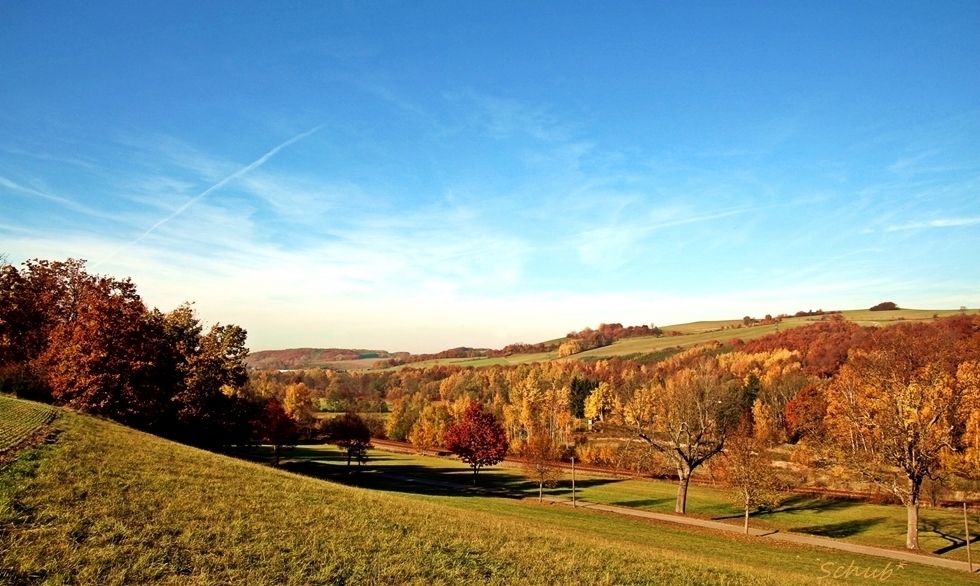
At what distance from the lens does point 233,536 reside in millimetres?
11266

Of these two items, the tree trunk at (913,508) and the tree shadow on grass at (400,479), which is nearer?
the tree trunk at (913,508)

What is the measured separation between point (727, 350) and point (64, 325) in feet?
496

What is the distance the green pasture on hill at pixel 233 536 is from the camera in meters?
9.07

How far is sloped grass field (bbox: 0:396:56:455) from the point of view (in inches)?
631

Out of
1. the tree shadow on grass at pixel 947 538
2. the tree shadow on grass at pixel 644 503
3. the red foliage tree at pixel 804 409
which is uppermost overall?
the red foliage tree at pixel 804 409

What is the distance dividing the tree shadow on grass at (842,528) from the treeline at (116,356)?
5174 centimetres

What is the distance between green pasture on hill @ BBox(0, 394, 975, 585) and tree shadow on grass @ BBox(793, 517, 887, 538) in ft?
99.6

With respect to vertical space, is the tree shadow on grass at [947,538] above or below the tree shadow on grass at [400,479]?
above

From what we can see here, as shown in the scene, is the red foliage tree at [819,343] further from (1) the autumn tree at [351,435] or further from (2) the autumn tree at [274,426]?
(2) the autumn tree at [274,426]

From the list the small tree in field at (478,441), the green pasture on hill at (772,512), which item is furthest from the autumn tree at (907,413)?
the small tree in field at (478,441)

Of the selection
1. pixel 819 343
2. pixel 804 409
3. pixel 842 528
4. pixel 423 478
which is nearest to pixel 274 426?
pixel 423 478

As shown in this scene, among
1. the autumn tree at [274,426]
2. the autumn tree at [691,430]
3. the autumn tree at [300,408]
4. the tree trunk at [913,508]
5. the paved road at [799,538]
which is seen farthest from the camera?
the autumn tree at [300,408]

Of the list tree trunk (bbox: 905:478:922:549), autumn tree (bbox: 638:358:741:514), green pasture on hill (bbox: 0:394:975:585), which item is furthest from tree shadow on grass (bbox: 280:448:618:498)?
green pasture on hill (bbox: 0:394:975:585)

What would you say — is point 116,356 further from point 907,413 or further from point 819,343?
point 819,343
